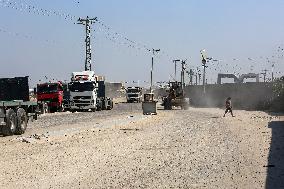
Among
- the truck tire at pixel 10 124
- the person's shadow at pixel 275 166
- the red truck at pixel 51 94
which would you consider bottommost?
the person's shadow at pixel 275 166

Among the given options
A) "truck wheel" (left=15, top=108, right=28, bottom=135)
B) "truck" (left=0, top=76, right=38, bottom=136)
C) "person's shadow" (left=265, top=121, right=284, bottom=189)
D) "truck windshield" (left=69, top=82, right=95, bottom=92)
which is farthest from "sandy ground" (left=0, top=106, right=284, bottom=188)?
"truck windshield" (left=69, top=82, right=95, bottom=92)

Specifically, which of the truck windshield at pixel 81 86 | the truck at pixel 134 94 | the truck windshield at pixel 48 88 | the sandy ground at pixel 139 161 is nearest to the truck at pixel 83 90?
the truck windshield at pixel 81 86

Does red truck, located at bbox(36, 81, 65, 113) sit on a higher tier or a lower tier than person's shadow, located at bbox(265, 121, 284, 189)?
higher

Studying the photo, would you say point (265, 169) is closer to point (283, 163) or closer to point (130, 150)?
point (283, 163)

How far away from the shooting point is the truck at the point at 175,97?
53.6m

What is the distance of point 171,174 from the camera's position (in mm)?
12141

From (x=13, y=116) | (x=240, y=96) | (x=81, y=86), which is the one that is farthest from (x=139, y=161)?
(x=240, y=96)

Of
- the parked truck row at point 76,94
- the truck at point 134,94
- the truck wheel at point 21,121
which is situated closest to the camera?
the truck wheel at point 21,121

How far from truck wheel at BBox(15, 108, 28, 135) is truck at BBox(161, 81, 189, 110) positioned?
1229 inches

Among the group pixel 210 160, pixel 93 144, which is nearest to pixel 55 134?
pixel 93 144

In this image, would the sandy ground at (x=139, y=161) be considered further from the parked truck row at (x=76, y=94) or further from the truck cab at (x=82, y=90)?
the truck cab at (x=82, y=90)

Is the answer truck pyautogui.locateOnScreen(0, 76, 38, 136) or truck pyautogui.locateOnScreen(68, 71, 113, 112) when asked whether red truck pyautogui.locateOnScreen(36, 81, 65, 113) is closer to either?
truck pyautogui.locateOnScreen(68, 71, 113, 112)

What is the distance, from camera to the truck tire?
21.4 m

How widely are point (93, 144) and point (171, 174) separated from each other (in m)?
6.83
